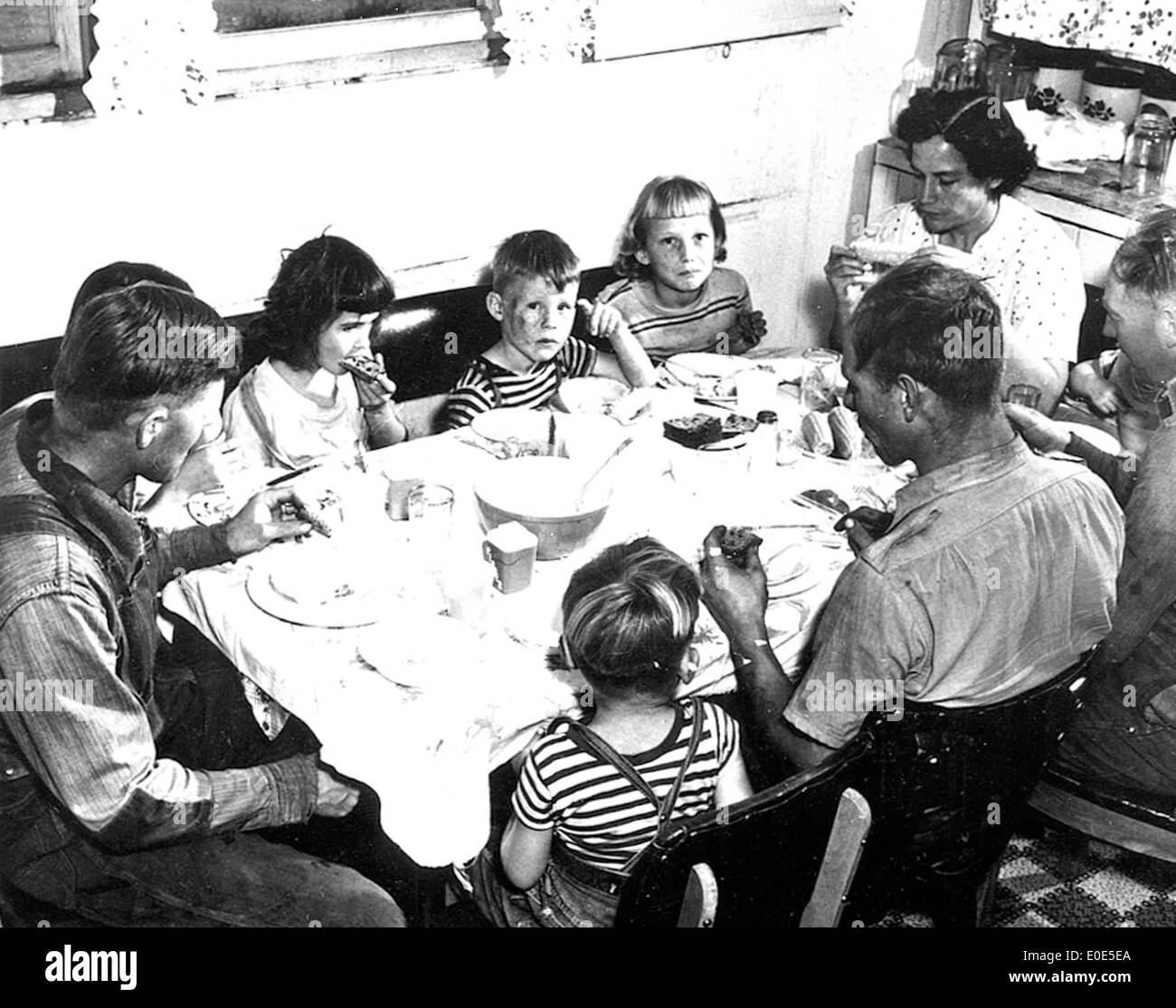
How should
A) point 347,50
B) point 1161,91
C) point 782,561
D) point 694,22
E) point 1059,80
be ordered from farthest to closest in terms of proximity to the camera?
1. point 1059,80
2. point 1161,91
3. point 694,22
4. point 347,50
5. point 782,561

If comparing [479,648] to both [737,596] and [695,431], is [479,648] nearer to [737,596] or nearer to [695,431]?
[737,596]

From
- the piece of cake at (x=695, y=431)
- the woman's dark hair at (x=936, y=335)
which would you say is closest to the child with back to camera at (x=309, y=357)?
the piece of cake at (x=695, y=431)

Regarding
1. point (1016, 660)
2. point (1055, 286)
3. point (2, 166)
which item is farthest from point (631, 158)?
point (1016, 660)

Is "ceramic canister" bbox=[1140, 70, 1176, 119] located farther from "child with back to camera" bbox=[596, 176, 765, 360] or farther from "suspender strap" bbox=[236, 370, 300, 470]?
"suspender strap" bbox=[236, 370, 300, 470]

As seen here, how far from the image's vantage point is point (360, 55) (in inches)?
149

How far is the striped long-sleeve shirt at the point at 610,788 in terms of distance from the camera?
2150mm

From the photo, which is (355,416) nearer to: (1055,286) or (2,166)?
(2,166)

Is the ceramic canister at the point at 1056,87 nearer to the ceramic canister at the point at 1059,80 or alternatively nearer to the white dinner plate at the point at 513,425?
the ceramic canister at the point at 1059,80

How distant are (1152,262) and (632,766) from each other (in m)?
1.57

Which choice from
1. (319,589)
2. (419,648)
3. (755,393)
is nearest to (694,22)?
(755,393)

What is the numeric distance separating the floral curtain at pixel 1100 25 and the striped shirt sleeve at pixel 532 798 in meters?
3.59

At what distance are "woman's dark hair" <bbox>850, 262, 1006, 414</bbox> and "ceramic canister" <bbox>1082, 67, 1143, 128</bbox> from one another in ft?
9.47

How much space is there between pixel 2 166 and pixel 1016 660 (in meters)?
2.55

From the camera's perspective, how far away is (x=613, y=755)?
2154mm
